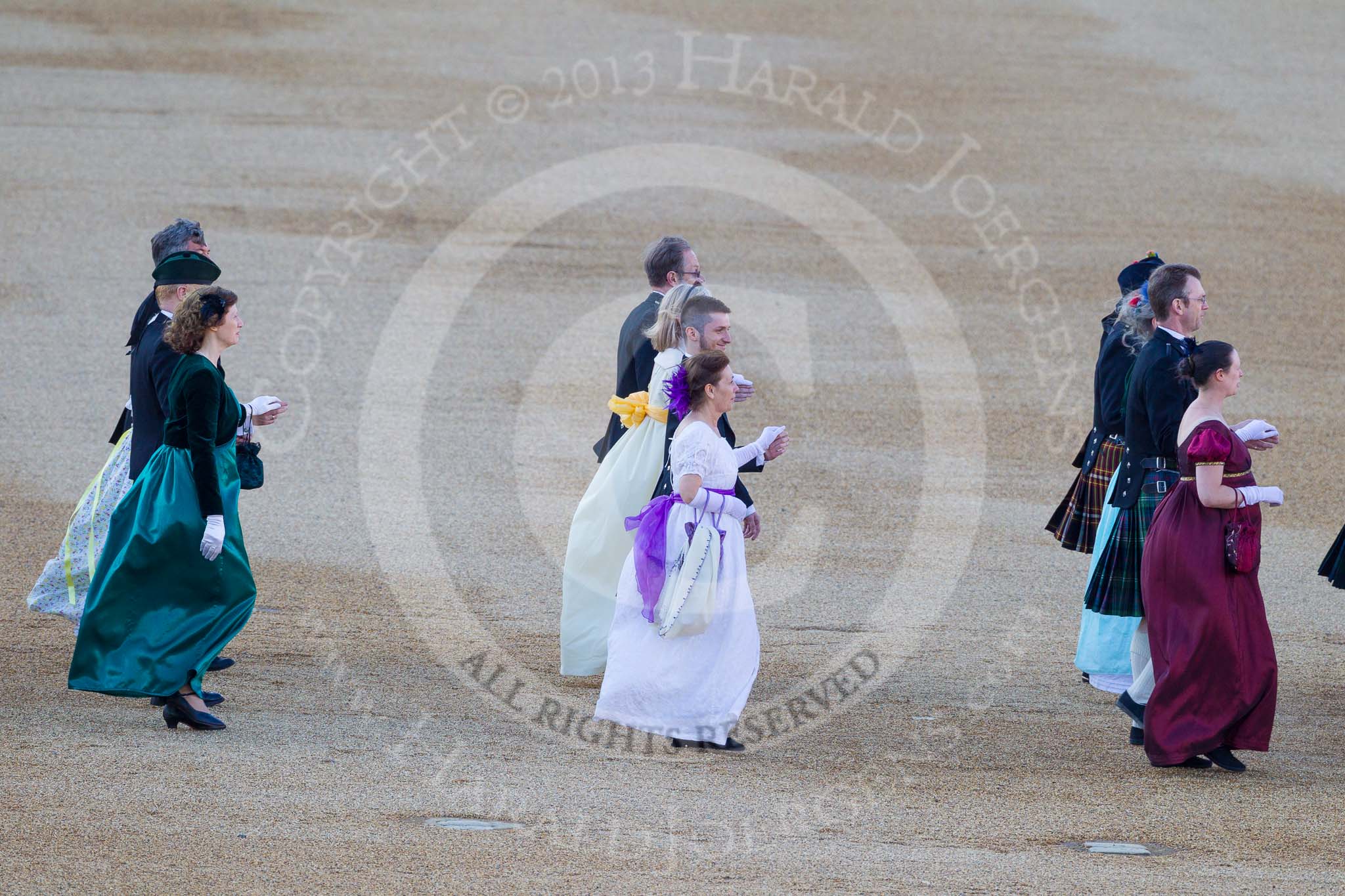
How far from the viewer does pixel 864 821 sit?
5.43 metres

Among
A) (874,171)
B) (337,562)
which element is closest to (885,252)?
(874,171)

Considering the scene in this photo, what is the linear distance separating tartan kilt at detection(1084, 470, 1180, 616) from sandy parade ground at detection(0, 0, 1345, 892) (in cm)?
55

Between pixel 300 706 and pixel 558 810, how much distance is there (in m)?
1.67

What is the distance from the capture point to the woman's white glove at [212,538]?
19.8 feet

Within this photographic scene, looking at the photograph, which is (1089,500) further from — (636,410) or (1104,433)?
(636,410)

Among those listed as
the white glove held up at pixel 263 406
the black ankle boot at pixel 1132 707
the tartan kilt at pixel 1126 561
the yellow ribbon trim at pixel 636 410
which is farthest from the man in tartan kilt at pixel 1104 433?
the white glove held up at pixel 263 406

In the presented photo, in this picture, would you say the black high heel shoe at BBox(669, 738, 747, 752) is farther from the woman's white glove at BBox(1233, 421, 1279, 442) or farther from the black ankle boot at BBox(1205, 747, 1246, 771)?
the woman's white glove at BBox(1233, 421, 1279, 442)

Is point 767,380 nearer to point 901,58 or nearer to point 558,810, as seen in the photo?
point 558,810

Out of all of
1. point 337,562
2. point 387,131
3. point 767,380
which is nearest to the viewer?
point 337,562

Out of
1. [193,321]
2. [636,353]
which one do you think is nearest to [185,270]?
[193,321]

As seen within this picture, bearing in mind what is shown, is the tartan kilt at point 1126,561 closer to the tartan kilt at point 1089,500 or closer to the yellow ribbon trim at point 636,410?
the tartan kilt at point 1089,500

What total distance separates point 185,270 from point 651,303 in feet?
6.66

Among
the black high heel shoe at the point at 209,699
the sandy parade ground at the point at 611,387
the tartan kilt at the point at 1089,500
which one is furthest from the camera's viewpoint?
the tartan kilt at the point at 1089,500

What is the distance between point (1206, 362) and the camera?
604 cm
